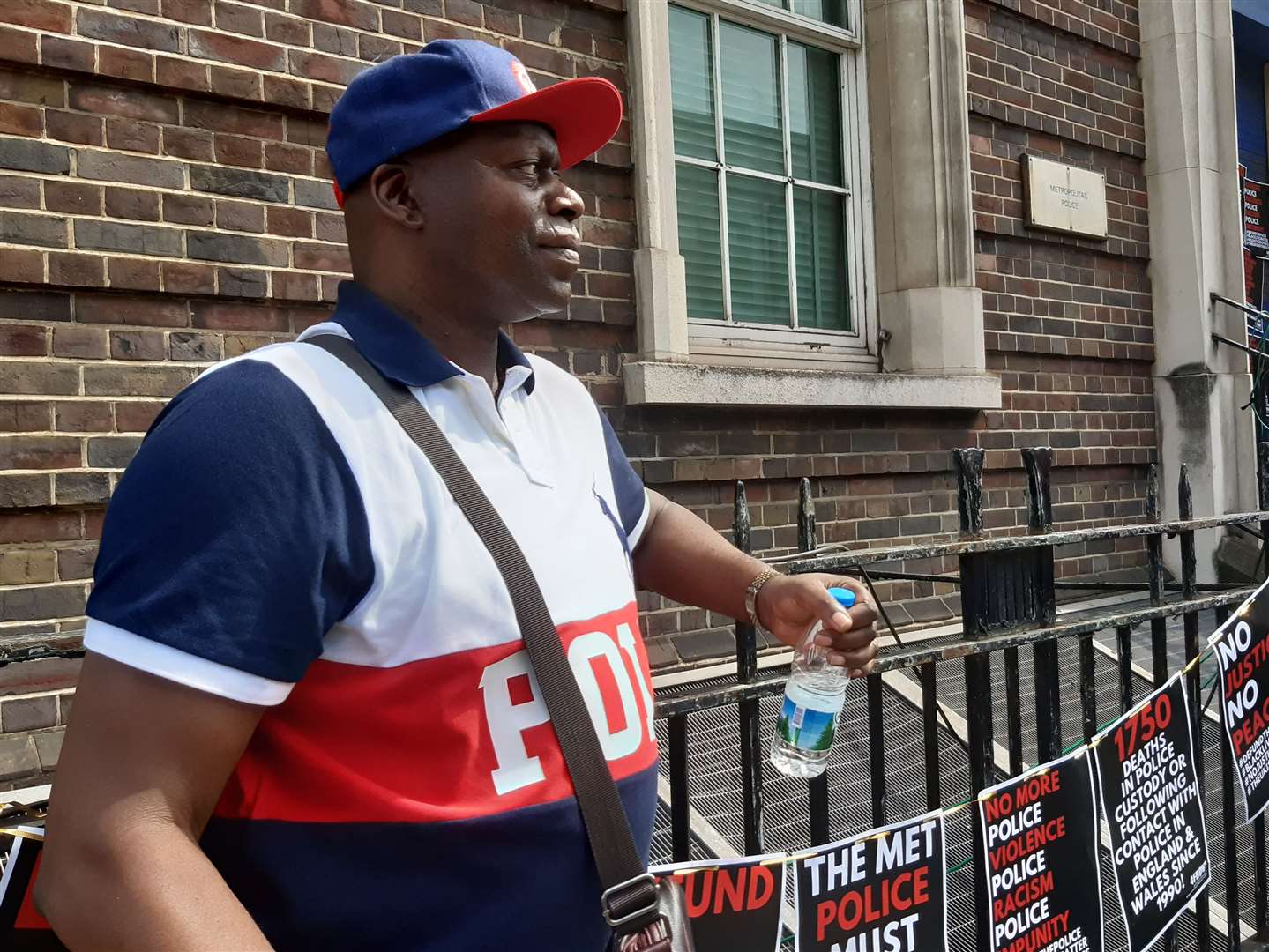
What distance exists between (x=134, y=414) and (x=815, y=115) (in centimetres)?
361

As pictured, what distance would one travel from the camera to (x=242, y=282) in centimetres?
373

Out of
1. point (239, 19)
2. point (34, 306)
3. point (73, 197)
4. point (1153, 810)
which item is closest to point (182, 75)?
point (239, 19)

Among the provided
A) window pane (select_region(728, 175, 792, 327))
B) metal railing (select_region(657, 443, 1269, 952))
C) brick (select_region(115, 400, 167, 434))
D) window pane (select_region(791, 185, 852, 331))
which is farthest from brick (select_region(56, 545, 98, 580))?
window pane (select_region(791, 185, 852, 331))

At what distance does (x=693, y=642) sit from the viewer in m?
4.73

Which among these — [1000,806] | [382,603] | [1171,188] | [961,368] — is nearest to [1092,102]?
[1171,188]

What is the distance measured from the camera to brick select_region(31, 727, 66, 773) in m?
3.25

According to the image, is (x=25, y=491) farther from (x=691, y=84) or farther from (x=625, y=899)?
(x=691, y=84)

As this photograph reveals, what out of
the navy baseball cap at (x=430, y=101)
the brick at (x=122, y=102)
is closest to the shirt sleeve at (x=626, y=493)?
the navy baseball cap at (x=430, y=101)

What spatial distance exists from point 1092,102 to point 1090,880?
5401 mm

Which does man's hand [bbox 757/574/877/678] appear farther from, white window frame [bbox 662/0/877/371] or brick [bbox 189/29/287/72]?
white window frame [bbox 662/0/877/371]

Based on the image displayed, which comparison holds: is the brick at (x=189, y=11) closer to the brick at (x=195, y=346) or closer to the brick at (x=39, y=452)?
the brick at (x=195, y=346)

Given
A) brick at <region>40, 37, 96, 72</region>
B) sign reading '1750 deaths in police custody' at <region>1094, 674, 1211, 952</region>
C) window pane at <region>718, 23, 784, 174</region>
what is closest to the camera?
sign reading '1750 deaths in police custody' at <region>1094, 674, 1211, 952</region>

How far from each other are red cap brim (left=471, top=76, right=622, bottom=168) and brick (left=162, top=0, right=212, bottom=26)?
2454mm

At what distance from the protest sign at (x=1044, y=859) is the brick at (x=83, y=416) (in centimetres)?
258
